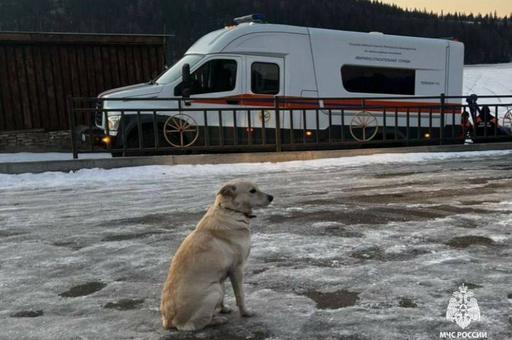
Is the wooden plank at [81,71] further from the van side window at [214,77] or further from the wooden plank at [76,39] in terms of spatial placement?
the van side window at [214,77]

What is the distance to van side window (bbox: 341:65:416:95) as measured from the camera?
13.1 m

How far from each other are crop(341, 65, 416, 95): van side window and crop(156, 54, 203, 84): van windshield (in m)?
3.80

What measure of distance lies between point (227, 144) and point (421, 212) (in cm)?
639

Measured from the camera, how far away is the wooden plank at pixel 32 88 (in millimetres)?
15289

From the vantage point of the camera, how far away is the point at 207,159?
34.4 feet

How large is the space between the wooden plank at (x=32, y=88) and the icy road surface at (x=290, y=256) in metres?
7.62

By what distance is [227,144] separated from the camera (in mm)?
11805

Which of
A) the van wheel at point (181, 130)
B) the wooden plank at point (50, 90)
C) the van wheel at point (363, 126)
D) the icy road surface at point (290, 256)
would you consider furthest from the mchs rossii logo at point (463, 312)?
the wooden plank at point (50, 90)

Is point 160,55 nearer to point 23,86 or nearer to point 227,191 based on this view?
point 23,86

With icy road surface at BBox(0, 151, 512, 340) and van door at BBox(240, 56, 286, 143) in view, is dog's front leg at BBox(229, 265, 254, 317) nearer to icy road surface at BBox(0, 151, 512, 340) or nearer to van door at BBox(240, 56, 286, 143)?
icy road surface at BBox(0, 151, 512, 340)

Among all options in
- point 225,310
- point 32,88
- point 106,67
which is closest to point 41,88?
point 32,88

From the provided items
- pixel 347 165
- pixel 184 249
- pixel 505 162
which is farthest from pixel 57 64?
pixel 184 249

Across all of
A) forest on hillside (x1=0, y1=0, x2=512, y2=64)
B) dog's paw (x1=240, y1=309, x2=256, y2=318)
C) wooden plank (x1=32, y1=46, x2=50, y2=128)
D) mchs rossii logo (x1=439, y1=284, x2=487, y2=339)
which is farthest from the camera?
forest on hillside (x1=0, y1=0, x2=512, y2=64)

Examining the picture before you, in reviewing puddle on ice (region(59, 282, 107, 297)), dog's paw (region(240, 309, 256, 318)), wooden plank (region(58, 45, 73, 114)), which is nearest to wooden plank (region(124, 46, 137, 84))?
wooden plank (region(58, 45, 73, 114))
